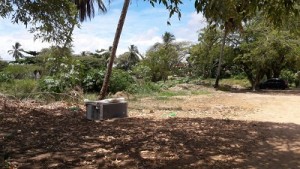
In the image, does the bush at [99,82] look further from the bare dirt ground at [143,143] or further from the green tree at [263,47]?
the green tree at [263,47]

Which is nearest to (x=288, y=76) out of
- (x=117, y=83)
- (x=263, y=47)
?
(x=263, y=47)

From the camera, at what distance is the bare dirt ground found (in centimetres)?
632

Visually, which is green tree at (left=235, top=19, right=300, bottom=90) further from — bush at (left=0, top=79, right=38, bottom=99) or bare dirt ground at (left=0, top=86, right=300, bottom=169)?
bare dirt ground at (left=0, top=86, right=300, bottom=169)

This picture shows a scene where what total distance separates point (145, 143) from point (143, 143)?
1.4 inches

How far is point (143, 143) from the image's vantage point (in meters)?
7.55

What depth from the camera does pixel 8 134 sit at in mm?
8547

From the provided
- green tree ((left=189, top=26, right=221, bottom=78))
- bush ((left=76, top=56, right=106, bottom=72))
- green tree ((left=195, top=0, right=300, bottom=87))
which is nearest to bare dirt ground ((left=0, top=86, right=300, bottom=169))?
green tree ((left=195, top=0, right=300, bottom=87))

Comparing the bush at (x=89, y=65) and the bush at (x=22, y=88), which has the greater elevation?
the bush at (x=89, y=65)

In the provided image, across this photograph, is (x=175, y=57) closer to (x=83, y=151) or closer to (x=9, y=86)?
(x=9, y=86)

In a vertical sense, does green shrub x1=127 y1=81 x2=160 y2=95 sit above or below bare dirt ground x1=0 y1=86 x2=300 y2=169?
above

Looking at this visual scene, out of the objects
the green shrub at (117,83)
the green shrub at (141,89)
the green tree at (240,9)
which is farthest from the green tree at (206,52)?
the green tree at (240,9)

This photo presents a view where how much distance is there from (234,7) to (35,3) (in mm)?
4017

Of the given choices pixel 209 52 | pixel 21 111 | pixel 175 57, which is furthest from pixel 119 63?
pixel 21 111

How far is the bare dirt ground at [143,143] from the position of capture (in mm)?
6320
